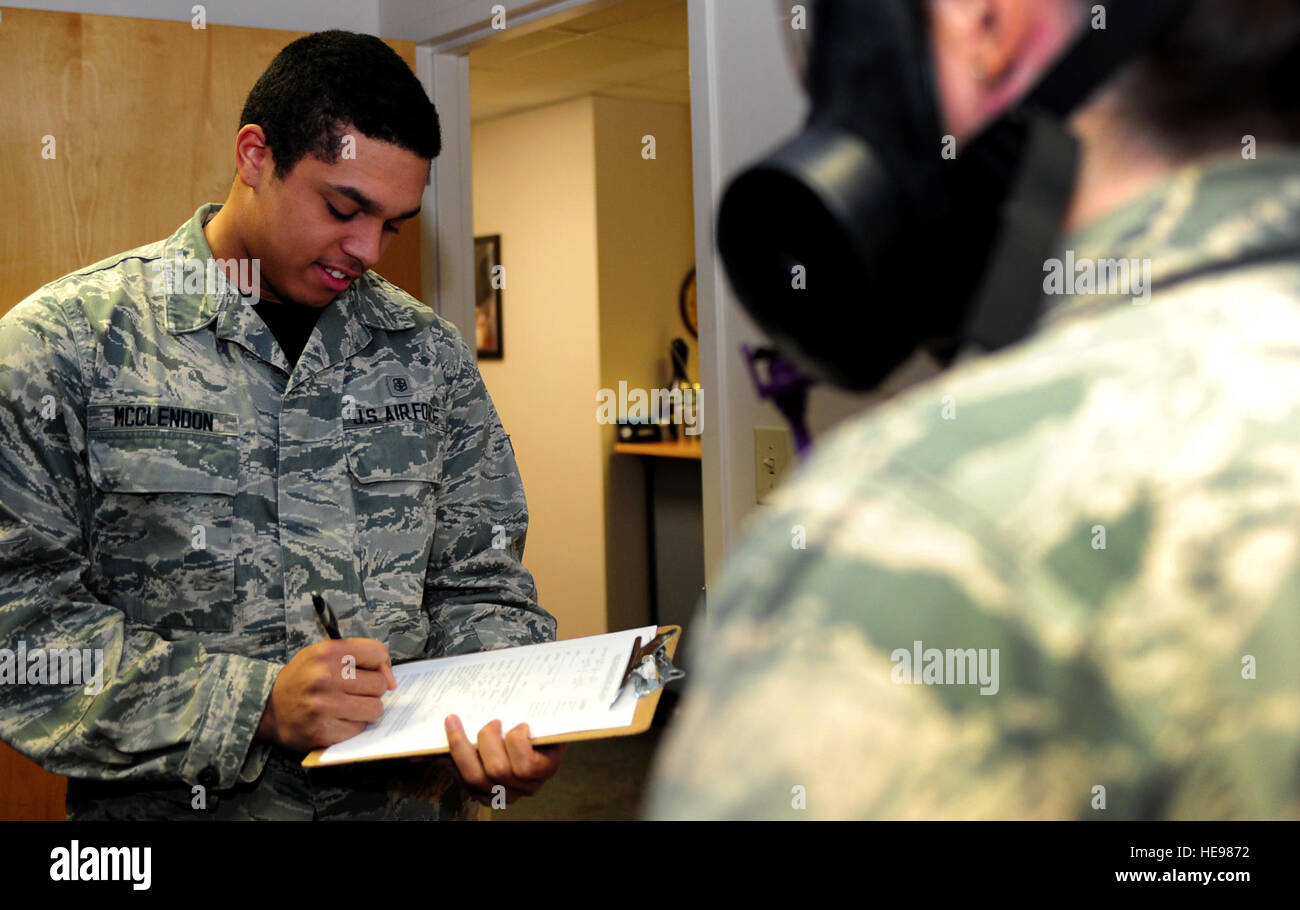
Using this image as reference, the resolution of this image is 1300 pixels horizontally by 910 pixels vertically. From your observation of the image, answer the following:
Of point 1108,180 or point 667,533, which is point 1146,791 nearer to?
point 1108,180

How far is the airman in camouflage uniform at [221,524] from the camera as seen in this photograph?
3.38 ft

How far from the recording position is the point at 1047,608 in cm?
24

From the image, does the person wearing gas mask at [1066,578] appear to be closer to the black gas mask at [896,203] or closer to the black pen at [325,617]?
the black gas mask at [896,203]

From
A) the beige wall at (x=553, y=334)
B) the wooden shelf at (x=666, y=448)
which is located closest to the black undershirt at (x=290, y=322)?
the wooden shelf at (x=666, y=448)

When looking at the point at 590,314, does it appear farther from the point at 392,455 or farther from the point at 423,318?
the point at 392,455

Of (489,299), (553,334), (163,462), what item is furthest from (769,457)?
(489,299)

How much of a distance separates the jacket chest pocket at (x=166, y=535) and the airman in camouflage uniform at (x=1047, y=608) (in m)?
0.98

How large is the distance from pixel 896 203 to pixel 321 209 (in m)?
0.92

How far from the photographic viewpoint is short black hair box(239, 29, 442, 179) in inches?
44.8

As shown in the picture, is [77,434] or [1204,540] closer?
[1204,540]

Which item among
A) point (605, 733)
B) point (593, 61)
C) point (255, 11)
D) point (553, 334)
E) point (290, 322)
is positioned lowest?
point (605, 733)

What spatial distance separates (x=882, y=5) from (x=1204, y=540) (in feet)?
0.72

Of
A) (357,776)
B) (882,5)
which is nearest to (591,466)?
(357,776)

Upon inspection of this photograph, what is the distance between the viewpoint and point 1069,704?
0.82ft
